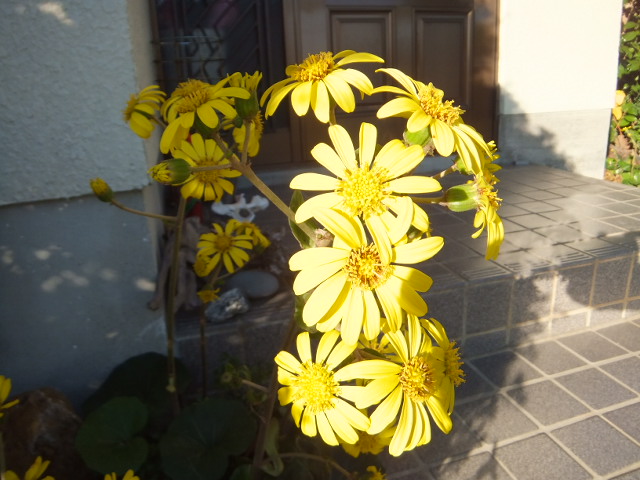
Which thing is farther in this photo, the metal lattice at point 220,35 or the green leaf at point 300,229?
the metal lattice at point 220,35

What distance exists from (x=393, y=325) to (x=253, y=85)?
0.48m

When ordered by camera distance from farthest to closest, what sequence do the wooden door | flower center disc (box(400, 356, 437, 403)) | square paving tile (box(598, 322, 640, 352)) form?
1. the wooden door
2. square paving tile (box(598, 322, 640, 352))
3. flower center disc (box(400, 356, 437, 403))

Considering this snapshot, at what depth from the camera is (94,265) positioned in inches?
72.4

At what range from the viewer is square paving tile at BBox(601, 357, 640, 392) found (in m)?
2.08

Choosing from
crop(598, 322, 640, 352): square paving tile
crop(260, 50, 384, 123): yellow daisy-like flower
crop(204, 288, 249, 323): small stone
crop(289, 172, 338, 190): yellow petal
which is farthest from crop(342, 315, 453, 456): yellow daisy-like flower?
crop(598, 322, 640, 352): square paving tile

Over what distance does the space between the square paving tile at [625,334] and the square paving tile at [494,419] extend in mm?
724

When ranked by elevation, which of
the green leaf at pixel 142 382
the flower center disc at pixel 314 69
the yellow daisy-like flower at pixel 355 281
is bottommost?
the green leaf at pixel 142 382

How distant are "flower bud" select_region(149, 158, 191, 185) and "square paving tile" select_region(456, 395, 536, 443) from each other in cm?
145

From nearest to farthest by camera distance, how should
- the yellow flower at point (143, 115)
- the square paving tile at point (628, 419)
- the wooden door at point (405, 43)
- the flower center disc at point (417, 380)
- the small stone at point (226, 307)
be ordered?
the flower center disc at point (417, 380), the yellow flower at point (143, 115), the square paving tile at point (628, 419), the small stone at point (226, 307), the wooden door at point (405, 43)

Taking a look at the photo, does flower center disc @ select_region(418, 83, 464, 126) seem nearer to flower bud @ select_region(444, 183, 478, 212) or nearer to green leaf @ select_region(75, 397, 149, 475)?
flower bud @ select_region(444, 183, 478, 212)

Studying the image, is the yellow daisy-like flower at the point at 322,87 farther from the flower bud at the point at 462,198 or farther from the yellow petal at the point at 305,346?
the yellow petal at the point at 305,346

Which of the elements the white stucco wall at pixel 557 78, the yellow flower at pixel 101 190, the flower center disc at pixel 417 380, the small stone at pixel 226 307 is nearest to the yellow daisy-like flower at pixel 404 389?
the flower center disc at pixel 417 380

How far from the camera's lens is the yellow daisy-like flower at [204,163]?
3.60 feet

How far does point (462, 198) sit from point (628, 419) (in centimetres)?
147
